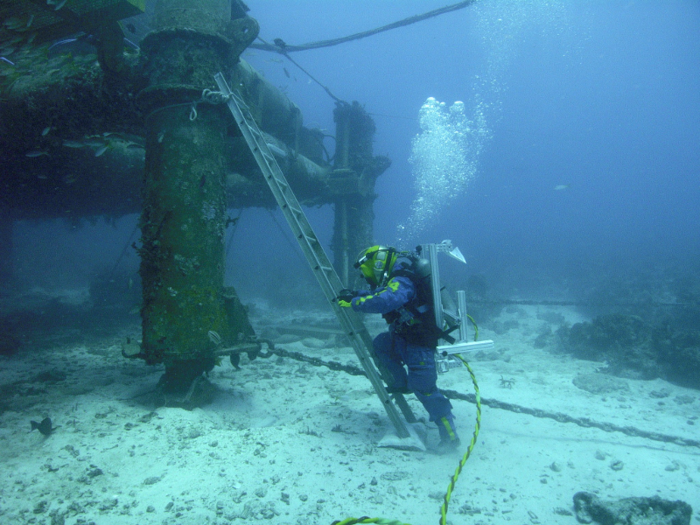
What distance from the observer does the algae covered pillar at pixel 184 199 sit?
11.4 ft

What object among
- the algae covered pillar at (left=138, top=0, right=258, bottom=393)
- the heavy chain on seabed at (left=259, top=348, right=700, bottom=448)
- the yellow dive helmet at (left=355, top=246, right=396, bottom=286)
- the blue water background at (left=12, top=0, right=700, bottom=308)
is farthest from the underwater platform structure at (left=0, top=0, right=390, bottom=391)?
the blue water background at (left=12, top=0, right=700, bottom=308)

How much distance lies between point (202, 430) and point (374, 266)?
7.50ft

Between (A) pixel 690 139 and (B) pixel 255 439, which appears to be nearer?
(B) pixel 255 439

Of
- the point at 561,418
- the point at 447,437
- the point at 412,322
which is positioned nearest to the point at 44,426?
the point at 412,322

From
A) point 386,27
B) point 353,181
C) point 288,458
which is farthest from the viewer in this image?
point 386,27

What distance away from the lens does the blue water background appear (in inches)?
3159

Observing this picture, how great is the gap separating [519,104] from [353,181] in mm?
142155

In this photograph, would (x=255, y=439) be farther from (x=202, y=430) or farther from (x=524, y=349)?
(x=524, y=349)

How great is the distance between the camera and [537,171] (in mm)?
158625

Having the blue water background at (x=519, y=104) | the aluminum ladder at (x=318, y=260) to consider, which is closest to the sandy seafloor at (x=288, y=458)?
the aluminum ladder at (x=318, y=260)

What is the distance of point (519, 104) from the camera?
124 m

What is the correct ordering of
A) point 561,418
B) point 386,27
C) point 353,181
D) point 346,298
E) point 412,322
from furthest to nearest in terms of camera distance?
point 386,27 < point 353,181 < point 561,418 < point 412,322 < point 346,298

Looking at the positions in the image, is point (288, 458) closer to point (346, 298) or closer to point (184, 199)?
point (346, 298)

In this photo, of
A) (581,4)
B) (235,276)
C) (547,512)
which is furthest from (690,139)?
(547,512)
